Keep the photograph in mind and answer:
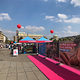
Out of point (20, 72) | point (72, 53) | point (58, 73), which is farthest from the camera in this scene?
point (20, 72)

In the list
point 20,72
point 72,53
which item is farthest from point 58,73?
point 20,72

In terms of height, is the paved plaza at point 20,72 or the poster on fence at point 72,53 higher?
the poster on fence at point 72,53

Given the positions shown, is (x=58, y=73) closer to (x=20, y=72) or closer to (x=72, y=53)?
(x=72, y=53)

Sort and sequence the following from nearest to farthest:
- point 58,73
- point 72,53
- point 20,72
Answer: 1. point 72,53
2. point 58,73
3. point 20,72

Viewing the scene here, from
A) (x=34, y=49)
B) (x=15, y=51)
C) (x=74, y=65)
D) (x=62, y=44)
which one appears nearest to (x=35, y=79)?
(x=74, y=65)

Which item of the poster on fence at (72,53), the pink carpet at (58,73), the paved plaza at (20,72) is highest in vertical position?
the poster on fence at (72,53)

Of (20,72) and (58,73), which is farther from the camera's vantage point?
(20,72)

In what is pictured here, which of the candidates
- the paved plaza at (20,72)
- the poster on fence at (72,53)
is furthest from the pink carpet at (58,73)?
the poster on fence at (72,53)

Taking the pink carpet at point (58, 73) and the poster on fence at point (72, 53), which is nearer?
the pink carpet at point (58, 73)

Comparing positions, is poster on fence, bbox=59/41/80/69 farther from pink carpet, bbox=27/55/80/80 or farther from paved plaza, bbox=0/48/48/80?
paved plaza, bbox=0/48/48/80

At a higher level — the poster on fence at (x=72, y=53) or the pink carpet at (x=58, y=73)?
the poster on fence at (x=72, y=53)

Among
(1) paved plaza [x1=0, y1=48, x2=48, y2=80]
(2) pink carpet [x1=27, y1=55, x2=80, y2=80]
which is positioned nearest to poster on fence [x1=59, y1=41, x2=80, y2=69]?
(2) pink carpet [x1=27, y1=55, x2=80, y2=80]

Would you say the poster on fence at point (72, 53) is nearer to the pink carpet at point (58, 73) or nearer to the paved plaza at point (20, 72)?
the pink carpet at point (58, 73)

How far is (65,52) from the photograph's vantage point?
23.5 feet
